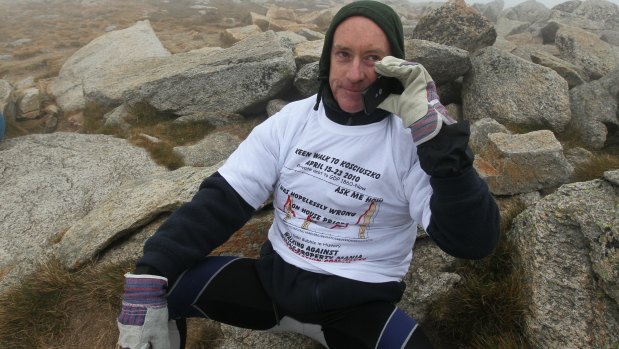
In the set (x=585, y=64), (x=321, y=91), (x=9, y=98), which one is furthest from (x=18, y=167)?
(x=585, y=64)

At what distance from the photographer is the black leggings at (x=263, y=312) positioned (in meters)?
3.35

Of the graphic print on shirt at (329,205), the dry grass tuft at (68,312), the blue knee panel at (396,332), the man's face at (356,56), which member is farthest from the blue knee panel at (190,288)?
the man's face at (356,56)

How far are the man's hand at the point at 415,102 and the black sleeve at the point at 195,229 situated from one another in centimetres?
168

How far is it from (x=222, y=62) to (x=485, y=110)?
720 centimetres

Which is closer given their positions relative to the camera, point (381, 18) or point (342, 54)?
point (381, 18)

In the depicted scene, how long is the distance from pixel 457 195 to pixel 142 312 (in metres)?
2.63

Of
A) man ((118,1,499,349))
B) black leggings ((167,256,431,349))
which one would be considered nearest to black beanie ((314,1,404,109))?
man ((118,1,499,349))

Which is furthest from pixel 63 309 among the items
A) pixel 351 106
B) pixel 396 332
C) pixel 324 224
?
pixel 351 106

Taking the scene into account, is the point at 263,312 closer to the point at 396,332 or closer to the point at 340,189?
the point at 396,332

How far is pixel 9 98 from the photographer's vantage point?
13.7 m

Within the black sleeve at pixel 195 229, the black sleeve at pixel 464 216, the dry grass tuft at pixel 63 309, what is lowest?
the dry grass tuft at pixel 63 309

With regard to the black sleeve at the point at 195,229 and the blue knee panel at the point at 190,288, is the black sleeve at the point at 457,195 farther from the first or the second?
the blue knee panel at the point at 190,288

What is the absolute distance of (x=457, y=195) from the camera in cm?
286

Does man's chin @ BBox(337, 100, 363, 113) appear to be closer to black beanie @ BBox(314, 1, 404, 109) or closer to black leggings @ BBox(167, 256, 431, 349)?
black beanie @ BBox(314, 1, 404, 109)
